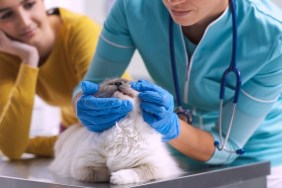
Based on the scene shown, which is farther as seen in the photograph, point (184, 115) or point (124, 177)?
point (184, 115)

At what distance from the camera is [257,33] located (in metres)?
1.00

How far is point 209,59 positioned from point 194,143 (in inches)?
8.0

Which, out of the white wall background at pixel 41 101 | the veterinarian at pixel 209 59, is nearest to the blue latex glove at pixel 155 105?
the veterinarian at pixel 209 59

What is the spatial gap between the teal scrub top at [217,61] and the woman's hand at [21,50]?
0.92ft

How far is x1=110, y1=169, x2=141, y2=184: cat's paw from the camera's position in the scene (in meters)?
0.74

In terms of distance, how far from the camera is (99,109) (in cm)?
75

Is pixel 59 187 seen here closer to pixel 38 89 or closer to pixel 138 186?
pixel 138 186

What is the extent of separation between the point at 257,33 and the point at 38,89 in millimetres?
803

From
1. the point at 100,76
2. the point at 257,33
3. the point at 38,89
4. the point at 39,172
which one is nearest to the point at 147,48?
the point at 100,76

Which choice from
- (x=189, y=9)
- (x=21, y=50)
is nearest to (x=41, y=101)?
(x=21, y=50)

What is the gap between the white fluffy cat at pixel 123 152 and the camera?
76 cm

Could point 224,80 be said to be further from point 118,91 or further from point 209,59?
point 118,91

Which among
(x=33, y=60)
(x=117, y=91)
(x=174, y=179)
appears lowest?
(x=33, y=60)

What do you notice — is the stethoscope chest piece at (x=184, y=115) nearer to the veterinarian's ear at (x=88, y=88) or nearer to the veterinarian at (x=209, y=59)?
the veterinarian at (x=209, y=59)
